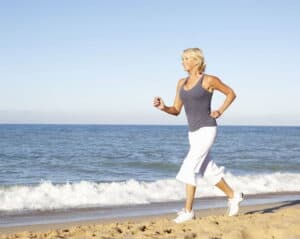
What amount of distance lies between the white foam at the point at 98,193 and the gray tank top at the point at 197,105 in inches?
177

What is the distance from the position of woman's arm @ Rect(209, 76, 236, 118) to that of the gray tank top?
0.11 m

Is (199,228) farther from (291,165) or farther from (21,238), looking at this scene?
(291,165)

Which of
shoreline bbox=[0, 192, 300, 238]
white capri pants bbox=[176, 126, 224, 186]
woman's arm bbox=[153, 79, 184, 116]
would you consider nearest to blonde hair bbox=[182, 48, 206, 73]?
woman's arm bbox=[153, 79, 184, 116]

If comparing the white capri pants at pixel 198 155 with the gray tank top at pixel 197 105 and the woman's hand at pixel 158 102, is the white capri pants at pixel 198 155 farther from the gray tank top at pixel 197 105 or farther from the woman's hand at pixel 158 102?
the woman's hand at pixel 158 102

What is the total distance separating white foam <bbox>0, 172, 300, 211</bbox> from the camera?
9.71 metres

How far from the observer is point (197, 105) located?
5.66m

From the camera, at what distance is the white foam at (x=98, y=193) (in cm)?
971

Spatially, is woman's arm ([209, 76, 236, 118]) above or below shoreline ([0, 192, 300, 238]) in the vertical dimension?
above

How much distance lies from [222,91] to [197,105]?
0.32 m

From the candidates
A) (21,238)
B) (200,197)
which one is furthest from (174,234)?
(200,197)

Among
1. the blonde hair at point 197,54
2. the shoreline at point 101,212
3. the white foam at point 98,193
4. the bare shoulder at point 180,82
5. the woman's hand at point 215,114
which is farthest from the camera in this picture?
the white foam at point 98,193

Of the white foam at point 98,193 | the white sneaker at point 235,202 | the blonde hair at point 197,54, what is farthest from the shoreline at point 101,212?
the blonde hair at point 197,54

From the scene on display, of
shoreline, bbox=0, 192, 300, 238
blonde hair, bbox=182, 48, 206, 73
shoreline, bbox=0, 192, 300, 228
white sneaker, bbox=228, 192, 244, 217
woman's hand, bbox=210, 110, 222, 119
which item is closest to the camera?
woman's hand, bbox=210, 110, 222, 119

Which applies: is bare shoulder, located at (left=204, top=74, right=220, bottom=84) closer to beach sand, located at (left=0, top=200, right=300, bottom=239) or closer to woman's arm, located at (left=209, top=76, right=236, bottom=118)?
woman's arm, located at (left=209, top=76, right=236, bottom=118)
